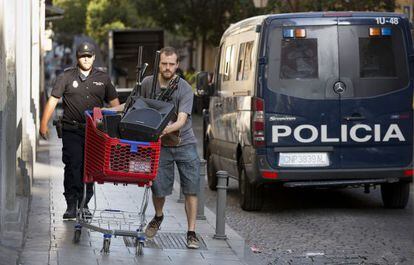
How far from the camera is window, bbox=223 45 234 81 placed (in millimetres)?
14938

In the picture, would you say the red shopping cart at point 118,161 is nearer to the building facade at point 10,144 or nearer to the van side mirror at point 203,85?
the building facade at point 10,144

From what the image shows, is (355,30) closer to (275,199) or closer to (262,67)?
(262,67)

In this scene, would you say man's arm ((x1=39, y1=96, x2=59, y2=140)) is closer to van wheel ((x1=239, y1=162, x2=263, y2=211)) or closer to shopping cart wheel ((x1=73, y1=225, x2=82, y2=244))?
shopping cart wheel ((x1=73, y1=225, x2=82, y2=244))

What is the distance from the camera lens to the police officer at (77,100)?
11.0m

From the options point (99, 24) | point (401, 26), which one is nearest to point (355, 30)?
point (401, 26)

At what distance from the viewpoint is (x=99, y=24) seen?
2667 inches

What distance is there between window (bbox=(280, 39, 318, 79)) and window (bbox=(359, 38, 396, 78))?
0.56 m

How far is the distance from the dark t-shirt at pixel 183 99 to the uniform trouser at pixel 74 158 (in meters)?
1.27

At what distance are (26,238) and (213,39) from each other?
36009 mm

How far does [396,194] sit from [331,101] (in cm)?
169

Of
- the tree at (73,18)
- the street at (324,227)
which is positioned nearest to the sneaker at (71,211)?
the street at (324,227)

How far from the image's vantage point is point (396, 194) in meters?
13.9

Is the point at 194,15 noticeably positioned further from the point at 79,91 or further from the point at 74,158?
the point at 74,158

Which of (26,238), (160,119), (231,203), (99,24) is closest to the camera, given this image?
(160,119)
